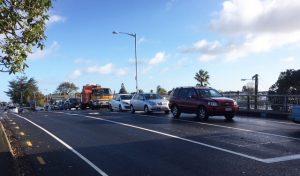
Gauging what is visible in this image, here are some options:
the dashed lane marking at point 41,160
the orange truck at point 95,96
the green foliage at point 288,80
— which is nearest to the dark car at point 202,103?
the dashed lane marking at point 41,160

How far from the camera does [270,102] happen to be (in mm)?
26828

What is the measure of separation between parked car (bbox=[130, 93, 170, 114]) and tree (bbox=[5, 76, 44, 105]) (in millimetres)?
131350

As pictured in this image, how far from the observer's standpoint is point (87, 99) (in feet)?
161

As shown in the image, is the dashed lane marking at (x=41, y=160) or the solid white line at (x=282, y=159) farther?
the dashed lane marking at (x=41, y=160)

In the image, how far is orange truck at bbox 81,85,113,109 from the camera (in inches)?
1807

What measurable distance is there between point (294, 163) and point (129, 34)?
126ft

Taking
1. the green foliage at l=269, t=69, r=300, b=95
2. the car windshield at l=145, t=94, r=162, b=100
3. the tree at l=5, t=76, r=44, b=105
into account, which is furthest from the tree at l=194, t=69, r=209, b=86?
the tree at l=5, t=76, r=44, b=105

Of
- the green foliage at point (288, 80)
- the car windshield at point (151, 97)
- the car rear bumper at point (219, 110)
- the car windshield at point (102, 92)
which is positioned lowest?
the car rear bumper at point (219, 110)

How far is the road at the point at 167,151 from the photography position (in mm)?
10023

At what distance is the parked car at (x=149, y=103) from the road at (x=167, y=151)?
1089cm

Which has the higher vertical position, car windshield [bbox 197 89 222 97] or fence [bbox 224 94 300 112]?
car windshield [bbox 197 89 222 97]

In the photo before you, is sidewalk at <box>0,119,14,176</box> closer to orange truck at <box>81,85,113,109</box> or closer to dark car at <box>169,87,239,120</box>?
dark car at <box>169,87,239,120</box>

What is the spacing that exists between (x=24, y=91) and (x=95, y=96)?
119 m

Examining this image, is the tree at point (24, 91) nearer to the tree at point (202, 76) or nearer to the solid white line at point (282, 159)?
the tree at point (202, 76)
